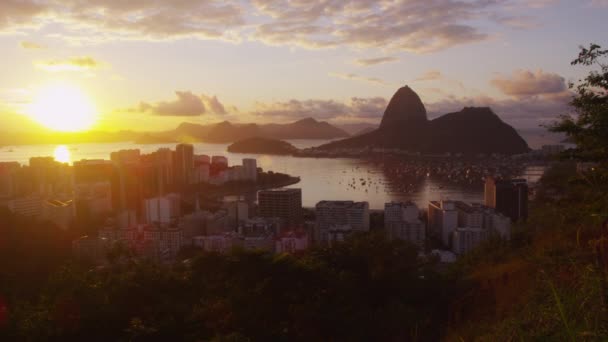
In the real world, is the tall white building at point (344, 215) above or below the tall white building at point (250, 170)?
below

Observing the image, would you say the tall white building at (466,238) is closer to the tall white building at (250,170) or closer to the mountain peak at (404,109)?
the tall white building at (250,170)

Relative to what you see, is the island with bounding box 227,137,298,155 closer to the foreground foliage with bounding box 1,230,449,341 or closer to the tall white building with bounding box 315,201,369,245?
the tall white building with bounding box 315,201,369,245

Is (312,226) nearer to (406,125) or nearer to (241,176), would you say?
(241,176)

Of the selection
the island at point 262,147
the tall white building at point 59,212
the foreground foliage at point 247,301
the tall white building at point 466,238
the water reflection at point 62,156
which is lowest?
the tall white building at point 466,238

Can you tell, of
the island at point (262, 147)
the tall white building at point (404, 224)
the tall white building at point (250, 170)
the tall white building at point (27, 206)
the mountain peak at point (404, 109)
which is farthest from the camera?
the mountain peak at point (404, 109)

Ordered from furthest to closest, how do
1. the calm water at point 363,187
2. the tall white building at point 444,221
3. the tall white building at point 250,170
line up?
the tall white building at point 250,170 → the calm water at point 363,187 → the tall white building at point 444,221

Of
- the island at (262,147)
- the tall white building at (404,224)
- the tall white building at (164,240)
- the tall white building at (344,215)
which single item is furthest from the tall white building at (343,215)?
the island at (262,147)

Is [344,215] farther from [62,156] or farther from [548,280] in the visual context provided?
[62,156]
